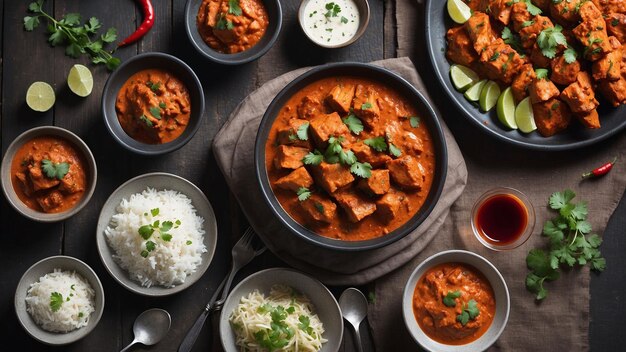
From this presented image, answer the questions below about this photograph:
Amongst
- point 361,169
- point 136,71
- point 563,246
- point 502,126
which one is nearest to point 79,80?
point 136,71

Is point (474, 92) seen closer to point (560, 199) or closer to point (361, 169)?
point (560, 199)

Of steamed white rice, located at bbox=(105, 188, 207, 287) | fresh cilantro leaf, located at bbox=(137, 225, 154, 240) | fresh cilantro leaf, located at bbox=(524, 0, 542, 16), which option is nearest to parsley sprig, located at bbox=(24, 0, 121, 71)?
steamed white rice, located at bbox=(105, 188, 207, 287)

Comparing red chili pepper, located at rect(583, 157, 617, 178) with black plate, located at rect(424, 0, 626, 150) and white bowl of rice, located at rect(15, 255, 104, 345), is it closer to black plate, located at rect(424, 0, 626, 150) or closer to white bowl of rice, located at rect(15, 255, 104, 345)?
black plate, located at rect(424, 0, 626, 150)

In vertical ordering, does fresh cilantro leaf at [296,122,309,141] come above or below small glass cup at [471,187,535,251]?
above

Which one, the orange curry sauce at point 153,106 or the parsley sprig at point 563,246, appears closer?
the orange curry sauce at point 153,106

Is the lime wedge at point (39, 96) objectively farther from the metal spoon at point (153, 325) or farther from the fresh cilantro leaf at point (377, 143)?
the fresh cilantro leaf at point (377, 143)

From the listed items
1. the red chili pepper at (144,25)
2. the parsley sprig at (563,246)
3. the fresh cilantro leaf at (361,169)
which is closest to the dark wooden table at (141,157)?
the red chili pepper at (144,25)
